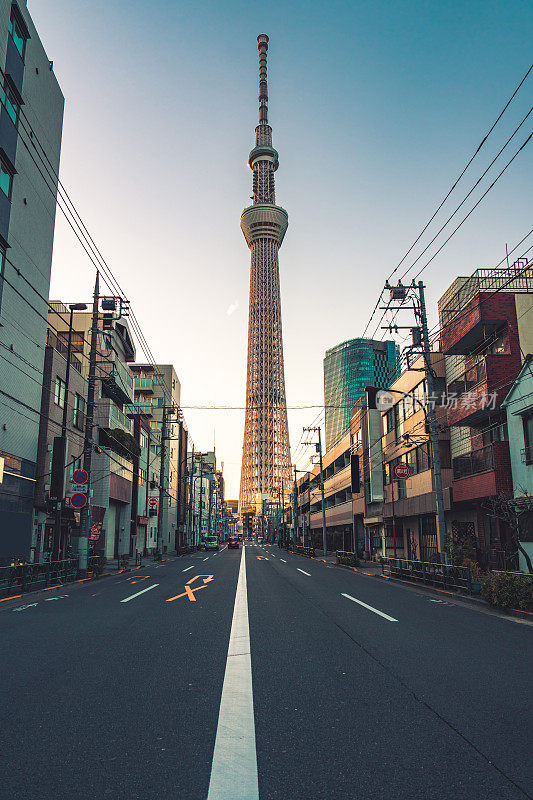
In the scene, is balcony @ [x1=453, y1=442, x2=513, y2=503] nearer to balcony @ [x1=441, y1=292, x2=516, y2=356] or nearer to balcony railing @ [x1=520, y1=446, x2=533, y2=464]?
balcony railing @ [x1=520, y1=446, x2=533, y2=464]

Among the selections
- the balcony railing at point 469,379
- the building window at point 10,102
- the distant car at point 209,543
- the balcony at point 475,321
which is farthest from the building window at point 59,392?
the distant car at point 209,543

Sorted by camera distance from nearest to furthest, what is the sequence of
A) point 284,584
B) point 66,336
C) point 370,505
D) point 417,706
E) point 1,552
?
point 417,706
point 284,584
point 1,552
point 66,336
point 370,505

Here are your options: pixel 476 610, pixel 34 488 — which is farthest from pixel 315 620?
pixel 34 488

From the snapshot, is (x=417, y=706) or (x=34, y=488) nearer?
(x=417, y=706)

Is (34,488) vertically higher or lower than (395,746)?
higher

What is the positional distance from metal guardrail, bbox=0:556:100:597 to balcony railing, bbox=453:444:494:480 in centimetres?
1847

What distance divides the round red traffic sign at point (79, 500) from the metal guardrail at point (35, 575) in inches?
87.6

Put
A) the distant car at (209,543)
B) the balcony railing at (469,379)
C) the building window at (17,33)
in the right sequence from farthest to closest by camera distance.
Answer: the distant car at (209,543), the building window at (17,33), the balcony railing at (469,379)

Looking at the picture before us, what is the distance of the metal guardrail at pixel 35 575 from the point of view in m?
17.4

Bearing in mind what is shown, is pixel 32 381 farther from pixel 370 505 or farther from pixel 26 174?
pixel 370 505

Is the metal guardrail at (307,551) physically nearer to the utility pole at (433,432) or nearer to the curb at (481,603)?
the curb at (481,603)

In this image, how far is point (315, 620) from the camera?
11.6m

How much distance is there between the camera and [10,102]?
2586 centimetres

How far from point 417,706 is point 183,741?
2.48m
